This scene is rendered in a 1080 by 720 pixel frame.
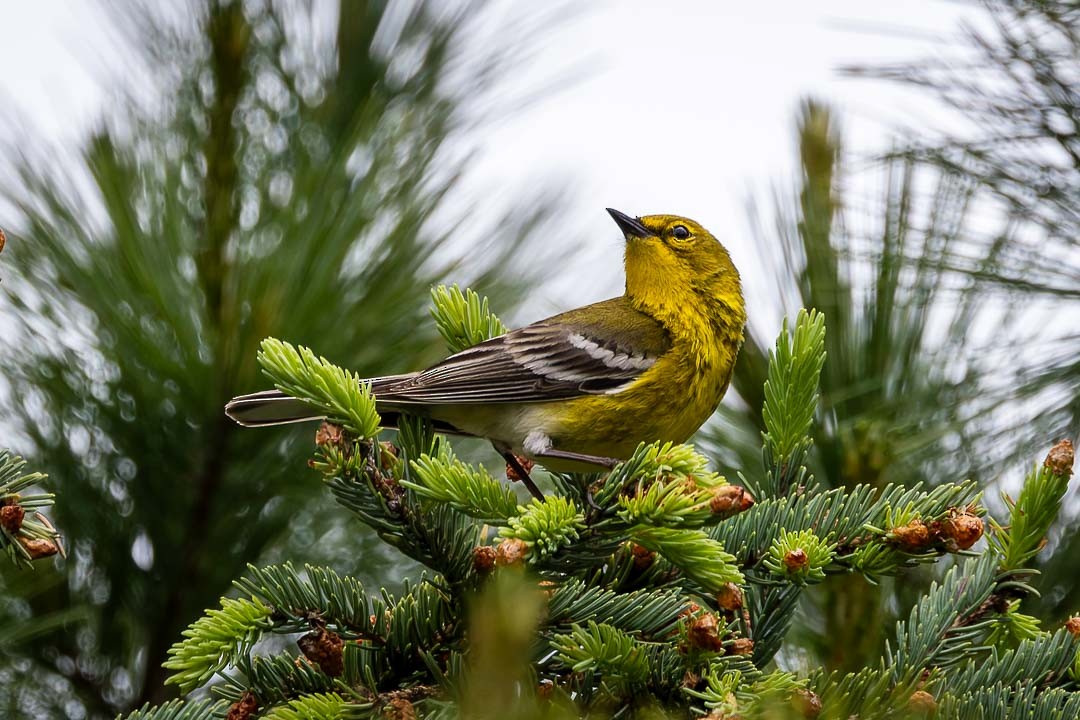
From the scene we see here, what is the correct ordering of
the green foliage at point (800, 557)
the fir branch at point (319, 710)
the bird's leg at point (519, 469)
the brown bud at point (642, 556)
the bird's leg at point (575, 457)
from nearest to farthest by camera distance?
1. the fir branch at point (319, 710)
2. the green foliage at point (800, 557)
3. the brown bud at point (642, 556)
4. the bird's leg at point (575, 457)
5. the bird's leg at point (519, 469)

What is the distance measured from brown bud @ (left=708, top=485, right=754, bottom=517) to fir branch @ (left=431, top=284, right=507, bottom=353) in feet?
4.20

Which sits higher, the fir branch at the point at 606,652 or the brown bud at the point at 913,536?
the brown bud at the point at 913,536

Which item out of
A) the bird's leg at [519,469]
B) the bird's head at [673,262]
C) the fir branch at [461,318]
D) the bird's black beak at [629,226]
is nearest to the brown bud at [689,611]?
the fir branch at [461,318]

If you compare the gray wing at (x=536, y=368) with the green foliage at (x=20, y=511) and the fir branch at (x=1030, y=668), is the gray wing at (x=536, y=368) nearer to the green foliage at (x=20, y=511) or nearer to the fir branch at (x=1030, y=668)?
the green foliage at (x=20, y=511)

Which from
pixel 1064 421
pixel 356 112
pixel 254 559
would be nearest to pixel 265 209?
pixel 356 112

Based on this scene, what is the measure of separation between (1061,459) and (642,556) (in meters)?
0.92

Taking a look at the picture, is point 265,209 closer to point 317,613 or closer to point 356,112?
point 356,112

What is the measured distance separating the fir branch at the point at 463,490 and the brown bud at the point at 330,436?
147 mm

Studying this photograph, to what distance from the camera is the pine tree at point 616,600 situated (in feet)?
6.39

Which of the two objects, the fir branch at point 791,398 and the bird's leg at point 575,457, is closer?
the fir branch at point 791,398

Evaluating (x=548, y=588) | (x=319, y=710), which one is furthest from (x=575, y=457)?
(x=319, y=710)

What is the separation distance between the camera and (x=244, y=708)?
6.56ft

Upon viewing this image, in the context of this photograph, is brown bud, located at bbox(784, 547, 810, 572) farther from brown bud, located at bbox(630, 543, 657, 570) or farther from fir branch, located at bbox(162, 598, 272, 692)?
fir branch, located at bbox(162, 598, 272, 692)

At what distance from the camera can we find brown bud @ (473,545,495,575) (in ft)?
6.92
